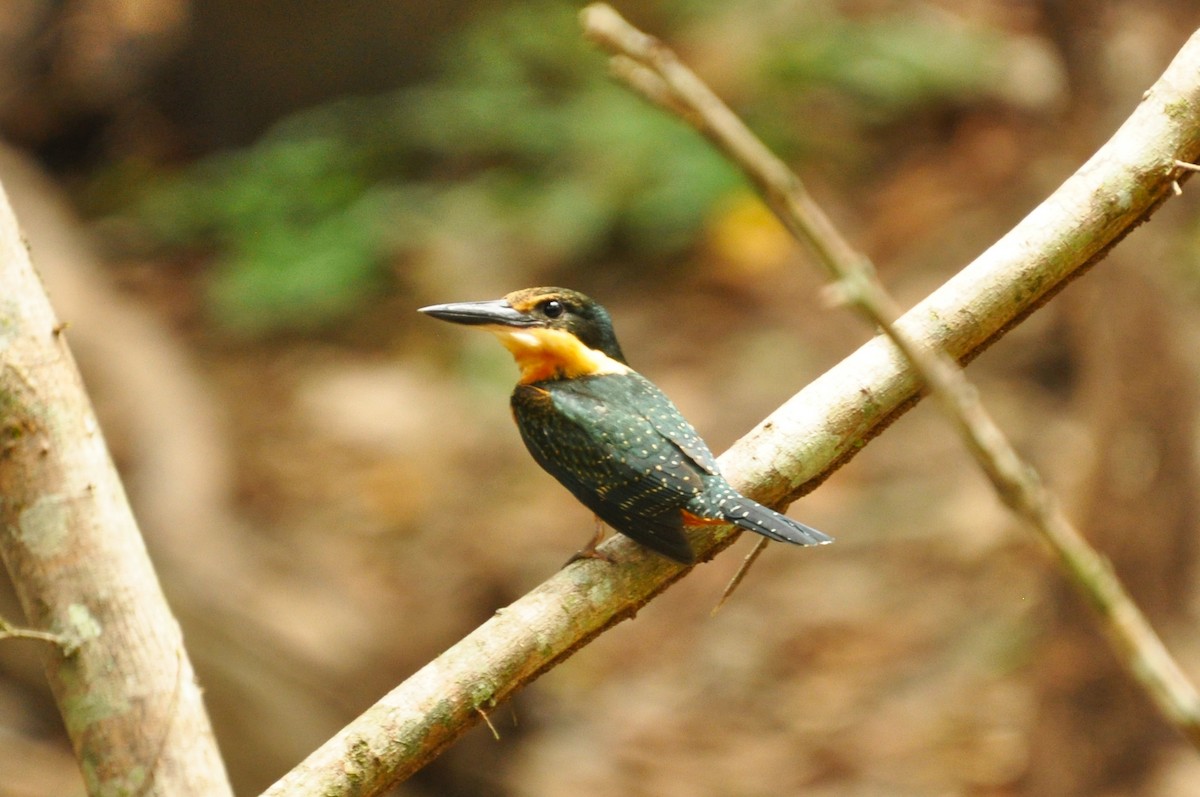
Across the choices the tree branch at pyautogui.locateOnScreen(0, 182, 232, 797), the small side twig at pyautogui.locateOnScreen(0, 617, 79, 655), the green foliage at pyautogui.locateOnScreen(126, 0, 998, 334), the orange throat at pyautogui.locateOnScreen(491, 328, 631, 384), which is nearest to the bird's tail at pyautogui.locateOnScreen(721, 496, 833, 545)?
the orange throat at pyautogui.locateOnScreen(491, 328, 631, 384)

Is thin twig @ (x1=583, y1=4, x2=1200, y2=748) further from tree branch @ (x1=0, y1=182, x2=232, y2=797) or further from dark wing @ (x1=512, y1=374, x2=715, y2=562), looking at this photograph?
tree branch @ (x1=0, y1=182, x2=232, y2=797)

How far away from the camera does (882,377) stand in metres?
2.41

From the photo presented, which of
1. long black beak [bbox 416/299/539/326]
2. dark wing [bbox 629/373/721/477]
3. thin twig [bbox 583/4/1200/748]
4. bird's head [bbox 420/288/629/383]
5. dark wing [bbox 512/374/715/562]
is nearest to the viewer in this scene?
thin twig [bbox 583/4/1200/748]

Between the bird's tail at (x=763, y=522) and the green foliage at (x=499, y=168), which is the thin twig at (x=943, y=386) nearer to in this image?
the bird's tail at (x=763, y=522)

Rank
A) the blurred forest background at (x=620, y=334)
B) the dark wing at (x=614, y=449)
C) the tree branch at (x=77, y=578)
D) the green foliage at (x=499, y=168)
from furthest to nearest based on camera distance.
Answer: the green foliage at (x=499, y=168) → the blurred forest background at (x=620, y=334) → the dark wing at (x=614, y=449) → the tree branch at (x=77, y=578)

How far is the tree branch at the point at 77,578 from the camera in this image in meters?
2.31

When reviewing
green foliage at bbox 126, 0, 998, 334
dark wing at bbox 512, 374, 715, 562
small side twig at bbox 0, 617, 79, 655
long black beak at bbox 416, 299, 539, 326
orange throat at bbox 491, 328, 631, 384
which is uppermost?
green foliage at bbox 126, 0, 998, 334

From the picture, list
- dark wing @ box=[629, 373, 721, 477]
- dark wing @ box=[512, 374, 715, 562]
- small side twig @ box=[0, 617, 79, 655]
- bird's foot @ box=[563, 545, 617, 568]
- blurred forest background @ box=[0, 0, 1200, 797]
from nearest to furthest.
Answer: small side twig @ box=[0, 617, 79, 655] → bird's foot @ box=[563, 545, 617, 568] → dark wing @ box=[512, 374, 715, 562] → dark wing @ box=[629, 373, 721, 477] → blurred forest background @ box=[0, 0, 1200, 797]

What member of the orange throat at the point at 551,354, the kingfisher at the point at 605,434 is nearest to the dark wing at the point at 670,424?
the kingfisher at the point at 605,434

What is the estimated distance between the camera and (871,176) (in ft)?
26.2

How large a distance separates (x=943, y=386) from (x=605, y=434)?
1873mm

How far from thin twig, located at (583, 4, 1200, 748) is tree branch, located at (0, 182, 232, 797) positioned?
5.62ft

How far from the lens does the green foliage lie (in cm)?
747

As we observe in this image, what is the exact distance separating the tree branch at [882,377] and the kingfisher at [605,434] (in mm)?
84
